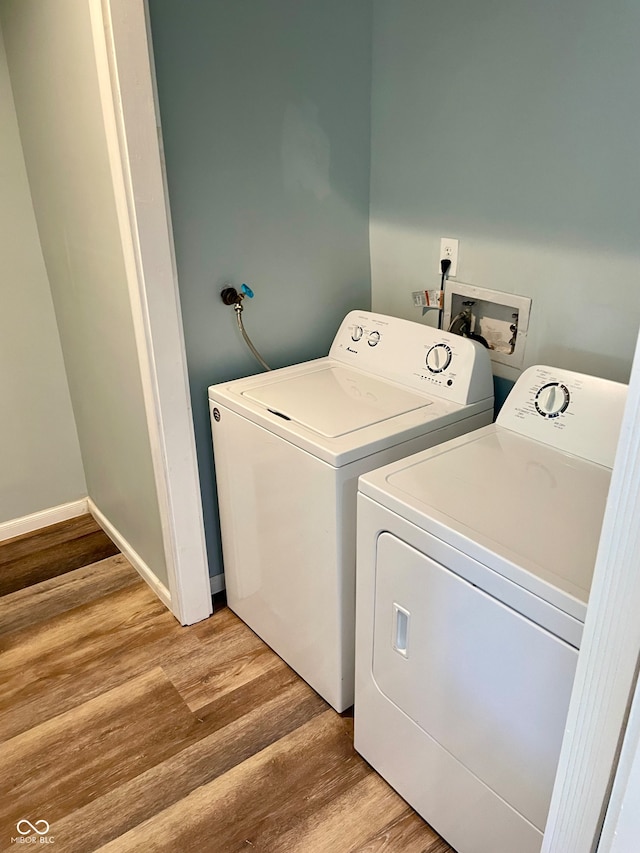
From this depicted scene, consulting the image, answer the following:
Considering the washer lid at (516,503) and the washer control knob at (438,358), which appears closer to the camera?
the washer lid at (516,503)

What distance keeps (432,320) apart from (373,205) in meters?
0.44

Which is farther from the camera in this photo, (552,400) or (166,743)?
(166,743)

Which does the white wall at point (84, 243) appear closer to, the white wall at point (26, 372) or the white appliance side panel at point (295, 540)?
the white wall at point (26, 372)

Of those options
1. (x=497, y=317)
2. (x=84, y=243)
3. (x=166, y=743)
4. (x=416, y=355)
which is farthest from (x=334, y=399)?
(x=166, y=743)

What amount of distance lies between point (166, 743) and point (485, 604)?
1022mm

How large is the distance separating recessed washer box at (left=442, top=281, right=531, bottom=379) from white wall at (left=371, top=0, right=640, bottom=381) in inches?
1.1

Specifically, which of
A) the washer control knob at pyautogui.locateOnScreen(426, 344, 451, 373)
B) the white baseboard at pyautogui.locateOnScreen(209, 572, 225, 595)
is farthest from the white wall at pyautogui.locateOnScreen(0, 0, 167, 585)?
the washer control knob at pyautogui.locateOnScreen(426, 344, 451, 373)

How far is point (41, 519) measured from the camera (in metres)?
2.56

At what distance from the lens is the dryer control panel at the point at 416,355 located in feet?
5.48

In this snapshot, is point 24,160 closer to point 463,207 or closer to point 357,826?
point 463,207

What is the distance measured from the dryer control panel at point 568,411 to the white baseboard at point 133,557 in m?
1.26

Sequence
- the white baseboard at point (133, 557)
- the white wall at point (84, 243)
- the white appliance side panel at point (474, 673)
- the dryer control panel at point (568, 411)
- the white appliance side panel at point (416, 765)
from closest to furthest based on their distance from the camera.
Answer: the white appliance side panel at point (474, 673) → the white appliance side panel at point (416, 765) → the dryer control panel at point (568, 411) → the white wall at point (84, 243) → the white baseboard at point (133, 557)

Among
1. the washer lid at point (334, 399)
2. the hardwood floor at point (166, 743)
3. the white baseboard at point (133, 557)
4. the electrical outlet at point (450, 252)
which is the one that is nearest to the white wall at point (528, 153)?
the electrical outlet at point (450, 252)

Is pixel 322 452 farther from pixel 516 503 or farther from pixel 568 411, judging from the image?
pixel 568 411
